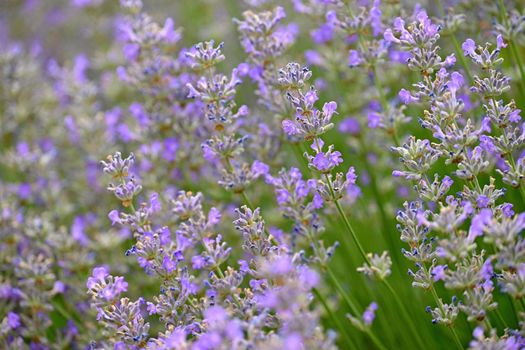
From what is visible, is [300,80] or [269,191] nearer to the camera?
[300,80]

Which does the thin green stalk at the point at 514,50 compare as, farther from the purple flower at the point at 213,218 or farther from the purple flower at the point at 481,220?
the purple flower at the point at 213,218

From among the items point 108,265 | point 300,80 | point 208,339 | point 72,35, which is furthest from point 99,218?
point 72,35

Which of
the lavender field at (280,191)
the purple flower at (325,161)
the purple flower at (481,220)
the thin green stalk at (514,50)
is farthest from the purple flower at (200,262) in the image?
the thin green stalk at (514,50)

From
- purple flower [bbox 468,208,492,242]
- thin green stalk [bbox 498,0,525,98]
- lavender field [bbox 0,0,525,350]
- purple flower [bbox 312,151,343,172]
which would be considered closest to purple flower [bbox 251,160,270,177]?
lavender field [bbox 0,0,525,350]

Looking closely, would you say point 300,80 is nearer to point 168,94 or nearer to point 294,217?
point 294,217

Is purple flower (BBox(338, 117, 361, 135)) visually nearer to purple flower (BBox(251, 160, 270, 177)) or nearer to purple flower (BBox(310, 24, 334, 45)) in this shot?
purple flower (BBox(310, 24, 334, 45))

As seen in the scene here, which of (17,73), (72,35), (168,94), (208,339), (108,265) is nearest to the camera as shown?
(208,339)

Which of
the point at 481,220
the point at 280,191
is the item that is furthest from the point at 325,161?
the point at 481,220

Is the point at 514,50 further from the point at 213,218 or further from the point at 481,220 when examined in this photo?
the point at 213,218
